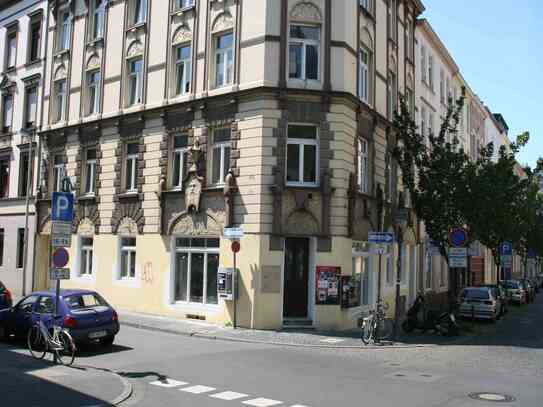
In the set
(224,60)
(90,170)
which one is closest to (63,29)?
(90,170)

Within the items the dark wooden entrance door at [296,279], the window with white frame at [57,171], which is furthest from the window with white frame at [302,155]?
the window with white frame at [57,171]

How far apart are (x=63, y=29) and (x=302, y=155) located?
1632 cm

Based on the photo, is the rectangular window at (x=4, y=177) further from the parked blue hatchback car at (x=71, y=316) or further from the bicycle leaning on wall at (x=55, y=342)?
the bicycle leaning on wall at (x=55, y=342)

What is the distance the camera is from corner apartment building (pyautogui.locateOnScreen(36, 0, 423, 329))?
1980 centimetres

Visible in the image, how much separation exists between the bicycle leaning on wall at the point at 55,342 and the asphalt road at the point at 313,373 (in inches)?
25.3

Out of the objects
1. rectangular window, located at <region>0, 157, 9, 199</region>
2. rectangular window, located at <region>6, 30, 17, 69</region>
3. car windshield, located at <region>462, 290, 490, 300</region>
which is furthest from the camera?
rectangular window, located at <region>6, 30, 17, 69</region>

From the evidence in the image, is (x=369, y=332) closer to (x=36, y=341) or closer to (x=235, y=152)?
(x=235, y=152)

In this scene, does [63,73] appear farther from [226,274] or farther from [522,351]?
[522,351]

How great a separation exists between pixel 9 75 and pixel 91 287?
14806 mm

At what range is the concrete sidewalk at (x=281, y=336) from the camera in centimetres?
1703

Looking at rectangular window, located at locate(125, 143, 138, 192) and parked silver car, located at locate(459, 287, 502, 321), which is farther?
parked silver car, located at locate(459, 287, 502, 321)

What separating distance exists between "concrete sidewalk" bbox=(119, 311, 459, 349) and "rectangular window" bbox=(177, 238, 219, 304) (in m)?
1.20

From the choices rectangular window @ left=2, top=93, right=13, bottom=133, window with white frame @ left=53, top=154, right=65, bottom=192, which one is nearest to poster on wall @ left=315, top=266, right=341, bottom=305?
window with white frame @ left=53, top=154, right=65, bottom=192

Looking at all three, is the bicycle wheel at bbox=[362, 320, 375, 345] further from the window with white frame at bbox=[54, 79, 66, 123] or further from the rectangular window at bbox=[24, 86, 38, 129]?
the rectangular window at bbox=[24, 86, 38, 129]
